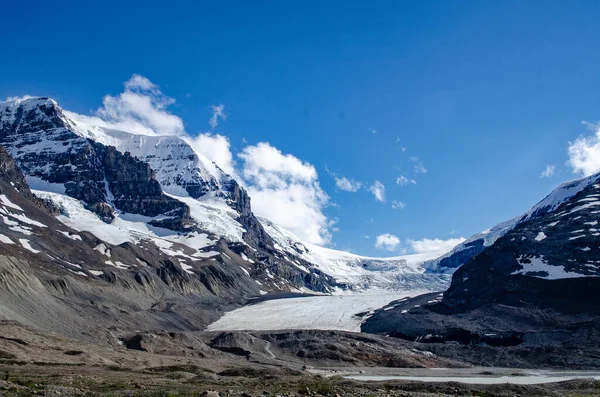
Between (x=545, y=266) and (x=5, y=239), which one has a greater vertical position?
(x=5, y=239)

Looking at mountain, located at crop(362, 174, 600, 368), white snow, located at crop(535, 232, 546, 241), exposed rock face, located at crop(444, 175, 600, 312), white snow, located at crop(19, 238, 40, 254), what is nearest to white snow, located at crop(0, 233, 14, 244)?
white snow, located at crop(19, 238, 40, 254)

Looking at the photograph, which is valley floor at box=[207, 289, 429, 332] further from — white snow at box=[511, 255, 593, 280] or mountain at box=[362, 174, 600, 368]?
white snow at box=[511, 255, 593, 280]

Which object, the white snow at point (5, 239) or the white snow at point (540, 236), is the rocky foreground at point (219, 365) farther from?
the white snow at point (5, 239)

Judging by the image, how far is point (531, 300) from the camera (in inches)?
5625

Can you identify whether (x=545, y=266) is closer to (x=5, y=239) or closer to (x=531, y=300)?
(x=531, y=300)

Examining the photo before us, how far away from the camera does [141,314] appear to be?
135m

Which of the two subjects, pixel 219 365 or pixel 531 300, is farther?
pixel 531 300

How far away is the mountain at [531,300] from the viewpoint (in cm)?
11319

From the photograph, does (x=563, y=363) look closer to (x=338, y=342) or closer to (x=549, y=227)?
(x=338, y=342)

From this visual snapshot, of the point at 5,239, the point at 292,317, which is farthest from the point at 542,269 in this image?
the point at 5,239

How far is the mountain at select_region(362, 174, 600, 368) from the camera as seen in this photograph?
371 feet

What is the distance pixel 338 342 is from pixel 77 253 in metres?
112

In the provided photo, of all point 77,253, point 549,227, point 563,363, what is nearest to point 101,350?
point 563,363

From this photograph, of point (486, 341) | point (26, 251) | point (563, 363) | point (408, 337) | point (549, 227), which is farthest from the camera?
point (549, 227)
